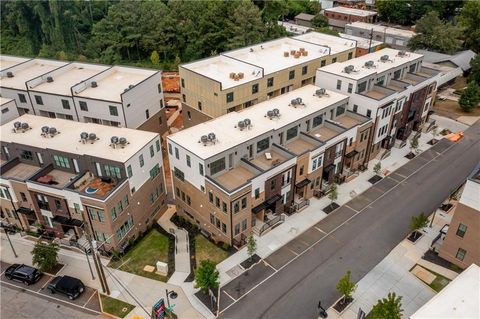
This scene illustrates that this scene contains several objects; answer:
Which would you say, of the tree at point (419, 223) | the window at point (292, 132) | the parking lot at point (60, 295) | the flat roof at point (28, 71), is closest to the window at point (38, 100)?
the flat roof at point (28, 71)

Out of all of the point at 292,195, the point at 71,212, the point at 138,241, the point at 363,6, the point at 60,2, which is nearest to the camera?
the point at 71,212

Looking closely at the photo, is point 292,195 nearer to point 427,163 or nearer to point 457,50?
point 427,163

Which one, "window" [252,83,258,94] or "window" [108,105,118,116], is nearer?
"window" [108,105,118,116]

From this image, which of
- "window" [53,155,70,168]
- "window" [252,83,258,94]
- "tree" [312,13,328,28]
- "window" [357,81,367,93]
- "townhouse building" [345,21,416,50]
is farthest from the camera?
"tree" [312,13,328,28]

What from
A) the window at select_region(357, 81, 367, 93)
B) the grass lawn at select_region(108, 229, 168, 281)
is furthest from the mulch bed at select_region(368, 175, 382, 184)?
the grass lawn at select_region(108, 229, 168, 281)

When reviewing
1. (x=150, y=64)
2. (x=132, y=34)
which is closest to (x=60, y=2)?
(x=132, y=34)

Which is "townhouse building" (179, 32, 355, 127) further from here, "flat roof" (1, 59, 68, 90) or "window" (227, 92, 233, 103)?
"flat roof" (1, 59, 68, 90)
